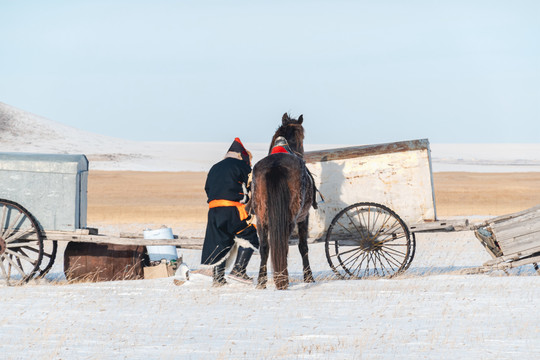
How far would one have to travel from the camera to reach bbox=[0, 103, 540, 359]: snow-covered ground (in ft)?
20.7

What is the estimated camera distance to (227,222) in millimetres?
9711

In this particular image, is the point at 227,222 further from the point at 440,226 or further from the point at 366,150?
the point at 440,226

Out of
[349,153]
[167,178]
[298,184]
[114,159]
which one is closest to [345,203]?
[349,153]

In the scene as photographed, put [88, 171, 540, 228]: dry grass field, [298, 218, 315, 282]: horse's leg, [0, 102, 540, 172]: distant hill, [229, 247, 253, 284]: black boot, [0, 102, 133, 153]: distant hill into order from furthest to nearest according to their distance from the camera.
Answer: [0, 102, 133, 153]: distant hill < [0, 102, 540, 172]: distant hill < [88, 171, 540, 228]: dry grass field < [298, 218, 315, 282]: horse's leg < [229, 247, 253, 284]: black boot

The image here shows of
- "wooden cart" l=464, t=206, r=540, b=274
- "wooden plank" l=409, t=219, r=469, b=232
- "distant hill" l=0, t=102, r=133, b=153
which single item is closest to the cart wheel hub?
"wooden plank" l=409, t=219, r=469, b=232

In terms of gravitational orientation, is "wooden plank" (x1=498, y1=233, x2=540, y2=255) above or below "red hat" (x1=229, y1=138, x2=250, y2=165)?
below

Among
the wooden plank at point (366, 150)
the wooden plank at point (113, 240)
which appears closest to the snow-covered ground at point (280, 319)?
the wooden plank at point (113, 240)

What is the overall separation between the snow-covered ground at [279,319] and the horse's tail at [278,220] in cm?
36

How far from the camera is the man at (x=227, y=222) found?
9680 millimetres

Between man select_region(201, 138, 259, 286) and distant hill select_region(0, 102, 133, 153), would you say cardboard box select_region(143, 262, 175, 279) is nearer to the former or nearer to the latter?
man select_region(201, 138, 259, 286)

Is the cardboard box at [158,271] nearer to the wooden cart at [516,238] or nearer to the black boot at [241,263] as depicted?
the black boot at [241,263]

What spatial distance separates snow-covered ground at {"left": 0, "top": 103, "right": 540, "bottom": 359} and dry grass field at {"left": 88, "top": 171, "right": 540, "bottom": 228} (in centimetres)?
1391

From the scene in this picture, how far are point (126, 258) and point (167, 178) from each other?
142ft

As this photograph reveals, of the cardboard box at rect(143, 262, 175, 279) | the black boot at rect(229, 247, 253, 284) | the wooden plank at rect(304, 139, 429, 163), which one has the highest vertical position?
the wooden plank at rect(304, 139, 429, 163)
